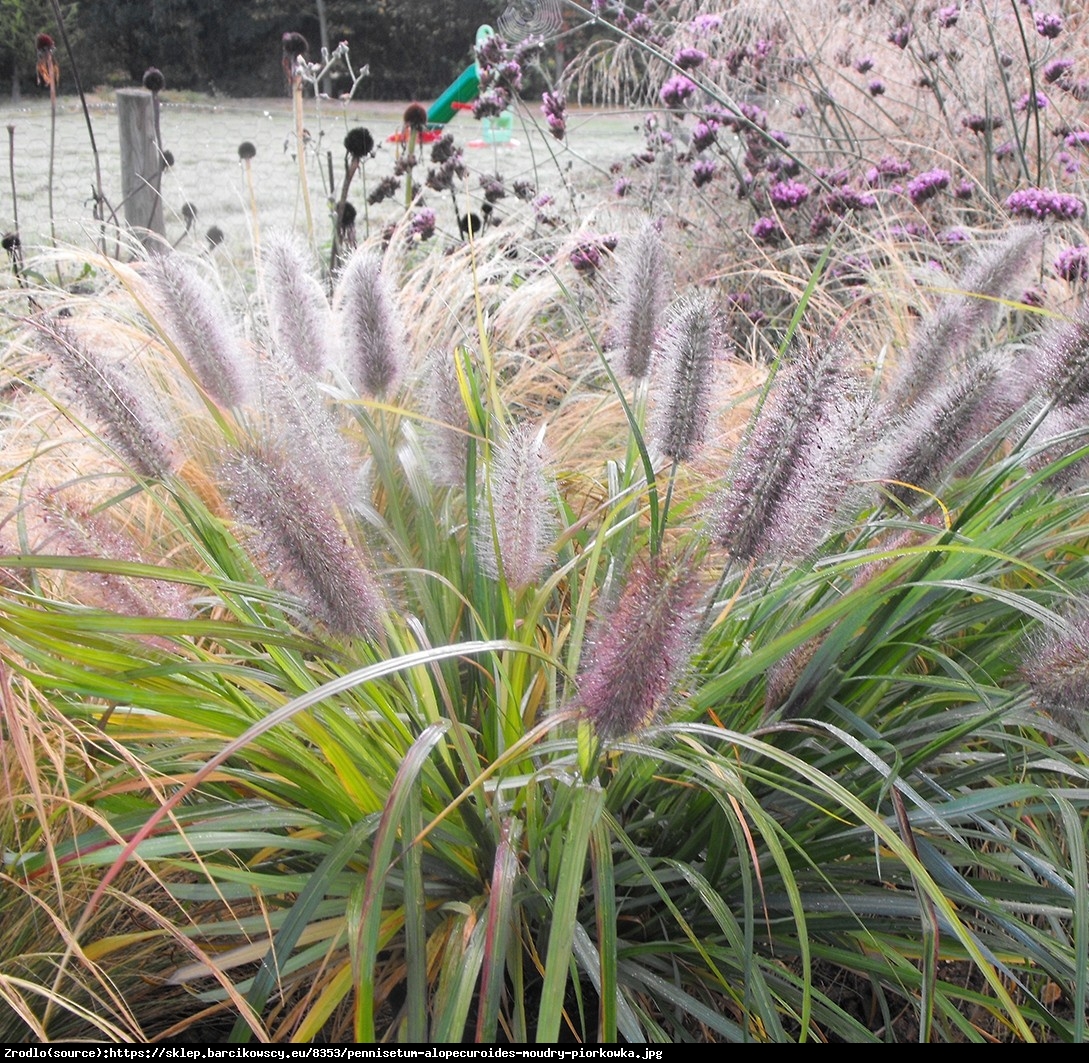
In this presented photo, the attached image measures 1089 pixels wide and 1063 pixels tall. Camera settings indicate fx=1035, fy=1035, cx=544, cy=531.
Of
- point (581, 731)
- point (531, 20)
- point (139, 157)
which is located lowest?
point (581, 731)

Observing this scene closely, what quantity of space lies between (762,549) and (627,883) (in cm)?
43

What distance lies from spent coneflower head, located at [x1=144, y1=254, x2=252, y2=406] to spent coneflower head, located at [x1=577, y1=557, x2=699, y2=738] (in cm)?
78

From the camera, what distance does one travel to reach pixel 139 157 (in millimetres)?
4520

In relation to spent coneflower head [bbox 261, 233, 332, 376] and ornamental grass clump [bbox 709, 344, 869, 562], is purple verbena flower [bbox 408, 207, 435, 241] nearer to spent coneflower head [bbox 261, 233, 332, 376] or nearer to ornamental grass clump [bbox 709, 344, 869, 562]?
spent coneflower head [bbox 261, 233, 332, 376]

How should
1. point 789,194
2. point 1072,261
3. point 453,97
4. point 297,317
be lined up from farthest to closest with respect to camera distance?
point 453,97
point 789,194
point 1072,261
point 297,317

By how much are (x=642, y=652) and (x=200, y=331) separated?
2.87ft

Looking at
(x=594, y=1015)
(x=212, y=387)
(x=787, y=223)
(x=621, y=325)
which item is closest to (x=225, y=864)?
(x=594, y=1015)

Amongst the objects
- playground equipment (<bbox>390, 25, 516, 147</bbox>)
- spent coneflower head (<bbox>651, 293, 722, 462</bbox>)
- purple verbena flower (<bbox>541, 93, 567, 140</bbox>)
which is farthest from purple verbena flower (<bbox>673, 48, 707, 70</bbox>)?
spent coneflower head (<bbox>651, 293, 722, 462</bbox>)

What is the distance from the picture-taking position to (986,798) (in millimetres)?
1160

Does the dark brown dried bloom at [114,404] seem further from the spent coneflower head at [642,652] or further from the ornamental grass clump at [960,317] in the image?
the ornamental grass clump at [960,317]

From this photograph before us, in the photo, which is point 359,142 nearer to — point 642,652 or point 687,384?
point 687,384

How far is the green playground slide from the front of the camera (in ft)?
14.1

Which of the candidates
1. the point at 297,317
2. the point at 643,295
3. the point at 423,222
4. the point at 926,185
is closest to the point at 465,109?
the point at 423,222
